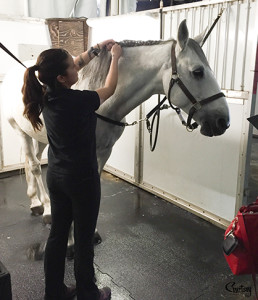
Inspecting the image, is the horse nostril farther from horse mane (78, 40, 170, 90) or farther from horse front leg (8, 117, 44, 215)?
horse front leg (8, 117, 44, 215)

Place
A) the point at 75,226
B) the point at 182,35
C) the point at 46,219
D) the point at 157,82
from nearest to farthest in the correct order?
the point at 75,226, the point at 182,35, the point at 157,82, the point at 46,219

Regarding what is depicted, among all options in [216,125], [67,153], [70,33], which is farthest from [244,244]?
[70,33]

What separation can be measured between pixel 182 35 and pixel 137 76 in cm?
39

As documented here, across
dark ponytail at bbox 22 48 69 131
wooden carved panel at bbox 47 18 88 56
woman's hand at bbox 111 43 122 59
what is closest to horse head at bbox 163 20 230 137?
woman's hand at bbox 111 43 122 59

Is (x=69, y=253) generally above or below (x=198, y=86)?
below

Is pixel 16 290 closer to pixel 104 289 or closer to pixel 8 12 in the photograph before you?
pixel 104 289

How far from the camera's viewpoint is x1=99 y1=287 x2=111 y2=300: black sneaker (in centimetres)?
177

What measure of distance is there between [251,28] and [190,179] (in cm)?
140

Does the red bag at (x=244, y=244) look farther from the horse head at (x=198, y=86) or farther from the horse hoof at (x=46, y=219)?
the horse hoof at (x=46, y=219)

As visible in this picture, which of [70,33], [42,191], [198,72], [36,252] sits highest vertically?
[70,33]

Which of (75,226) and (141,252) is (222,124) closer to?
(75,226)

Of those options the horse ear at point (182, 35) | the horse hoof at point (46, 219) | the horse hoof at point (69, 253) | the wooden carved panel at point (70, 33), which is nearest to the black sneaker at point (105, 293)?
the horse hoof at point (69, 253)

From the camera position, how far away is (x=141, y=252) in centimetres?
233

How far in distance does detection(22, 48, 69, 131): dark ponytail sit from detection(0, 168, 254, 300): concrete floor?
1203 millimetres
